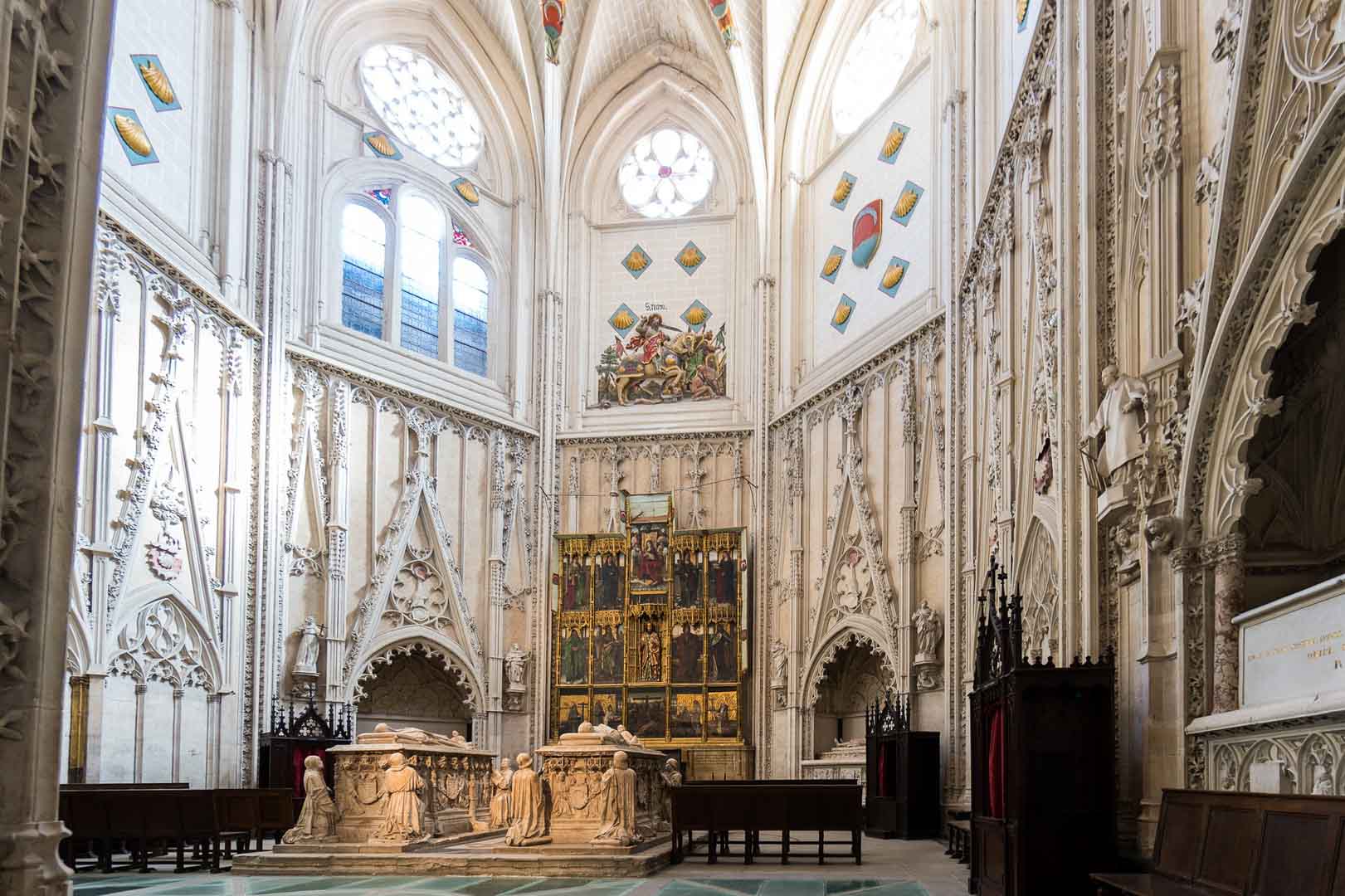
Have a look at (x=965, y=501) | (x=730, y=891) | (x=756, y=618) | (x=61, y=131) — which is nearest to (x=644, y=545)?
(x=756, y=618)

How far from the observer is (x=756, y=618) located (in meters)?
28.4

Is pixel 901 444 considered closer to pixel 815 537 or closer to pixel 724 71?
pixel 815 537

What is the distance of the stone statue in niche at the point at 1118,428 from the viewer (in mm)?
10961

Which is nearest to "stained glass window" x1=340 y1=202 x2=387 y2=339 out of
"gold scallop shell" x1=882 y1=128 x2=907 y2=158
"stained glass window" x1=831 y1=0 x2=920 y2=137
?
"stained glass window" x1=831 y1=0 x2=920 y2=137

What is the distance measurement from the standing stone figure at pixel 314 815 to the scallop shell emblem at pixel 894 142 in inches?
621

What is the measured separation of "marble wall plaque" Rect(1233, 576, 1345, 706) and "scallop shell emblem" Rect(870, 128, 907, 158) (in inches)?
680

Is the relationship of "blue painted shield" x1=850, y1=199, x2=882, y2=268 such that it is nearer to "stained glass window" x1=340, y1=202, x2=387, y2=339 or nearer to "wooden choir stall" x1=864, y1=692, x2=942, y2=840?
"wooden choir stall" x1=864, y1=692, x2=942, y2=840

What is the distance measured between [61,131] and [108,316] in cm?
1422

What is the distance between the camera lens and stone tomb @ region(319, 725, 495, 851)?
15594 millimetres

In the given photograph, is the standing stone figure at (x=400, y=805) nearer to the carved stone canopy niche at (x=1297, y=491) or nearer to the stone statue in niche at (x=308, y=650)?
the stone statue in niche at (x=308, y=650)

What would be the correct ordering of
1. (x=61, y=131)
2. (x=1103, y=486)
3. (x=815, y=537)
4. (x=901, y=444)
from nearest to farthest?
(x=61, y=131) < (x=1103, y=486) < (x=901, y=444) < (x=815, y=537)

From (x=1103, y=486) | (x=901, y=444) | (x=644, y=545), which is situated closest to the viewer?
(x=1103, y=486)

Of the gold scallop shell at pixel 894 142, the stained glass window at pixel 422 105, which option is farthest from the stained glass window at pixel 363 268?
the gold scallop shell at pixel 894 142

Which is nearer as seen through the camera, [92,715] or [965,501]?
[92,715]
